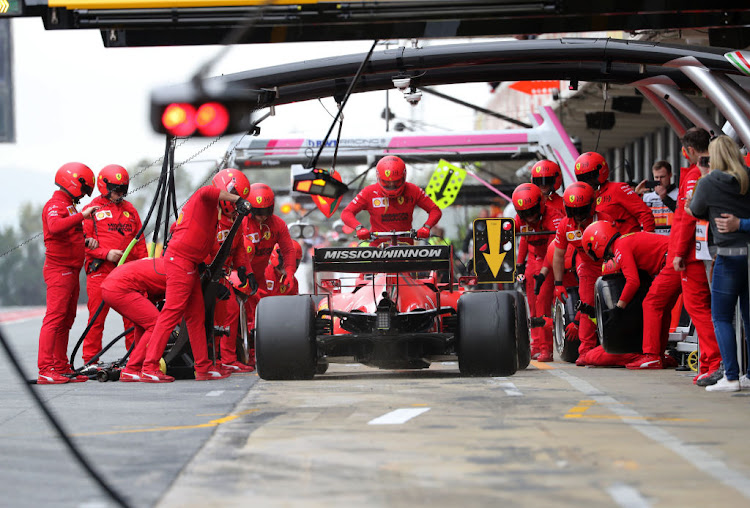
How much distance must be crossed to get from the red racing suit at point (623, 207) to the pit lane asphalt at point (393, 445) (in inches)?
133

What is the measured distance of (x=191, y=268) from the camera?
12.2m

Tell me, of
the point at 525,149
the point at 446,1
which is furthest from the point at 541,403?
the point at 525,149

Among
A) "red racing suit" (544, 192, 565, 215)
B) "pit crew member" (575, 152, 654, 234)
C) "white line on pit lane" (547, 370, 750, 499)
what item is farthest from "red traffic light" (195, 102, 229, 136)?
"red racing suit" (544, 192, 565, 215)

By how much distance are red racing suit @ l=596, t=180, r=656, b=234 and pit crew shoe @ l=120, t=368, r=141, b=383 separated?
17.6ft

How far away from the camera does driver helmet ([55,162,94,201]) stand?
41.3ft

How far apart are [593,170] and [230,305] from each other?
14.3 feet

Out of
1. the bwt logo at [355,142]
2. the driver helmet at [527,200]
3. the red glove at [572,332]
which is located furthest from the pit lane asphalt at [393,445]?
the bwt logo at [355,142]

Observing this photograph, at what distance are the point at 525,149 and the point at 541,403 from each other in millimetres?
13143

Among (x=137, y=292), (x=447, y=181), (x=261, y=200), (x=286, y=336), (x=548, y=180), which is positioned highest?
(x=447, y=181)

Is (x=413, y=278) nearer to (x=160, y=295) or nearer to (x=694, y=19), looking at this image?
(x=160, y=295)

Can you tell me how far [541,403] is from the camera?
9062 millimetres

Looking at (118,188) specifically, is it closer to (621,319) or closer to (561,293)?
(561,293)

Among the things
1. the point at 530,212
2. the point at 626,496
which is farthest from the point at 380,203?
the point at 626,496

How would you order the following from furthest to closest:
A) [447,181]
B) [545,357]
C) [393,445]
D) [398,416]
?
1. [447,181]
2. [545,357]
3. [398,416]
4. [393,445]
